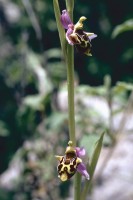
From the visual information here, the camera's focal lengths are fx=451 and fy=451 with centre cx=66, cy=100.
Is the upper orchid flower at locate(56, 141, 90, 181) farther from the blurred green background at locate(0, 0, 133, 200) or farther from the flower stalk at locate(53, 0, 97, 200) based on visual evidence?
the blurred green background at locate(0, 0, 133, 200)

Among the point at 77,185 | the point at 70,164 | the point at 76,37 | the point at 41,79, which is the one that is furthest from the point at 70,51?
the point at 41,79

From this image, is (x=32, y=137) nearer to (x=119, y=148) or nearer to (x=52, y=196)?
(x=52, y=196)

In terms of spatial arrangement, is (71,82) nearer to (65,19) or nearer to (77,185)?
(65,19)

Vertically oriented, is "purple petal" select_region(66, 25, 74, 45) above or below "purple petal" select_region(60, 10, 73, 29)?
below

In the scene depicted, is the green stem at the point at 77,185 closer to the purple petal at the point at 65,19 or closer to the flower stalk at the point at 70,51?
the flower stalk at the point at 70,51

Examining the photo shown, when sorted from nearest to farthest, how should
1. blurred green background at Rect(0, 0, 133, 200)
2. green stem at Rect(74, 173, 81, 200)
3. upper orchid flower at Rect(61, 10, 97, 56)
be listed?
1. upper orchid flower at Rect(61, 10, 97, 56)
2. green stem at Rect(74, 173, 81, 200)
3. blurred green background at Rect(0, 0, 133, 200)

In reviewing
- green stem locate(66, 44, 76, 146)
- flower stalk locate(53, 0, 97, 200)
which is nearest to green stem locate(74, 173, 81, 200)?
flower stalk locate(53, 0, 97, 200)
